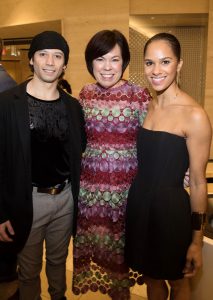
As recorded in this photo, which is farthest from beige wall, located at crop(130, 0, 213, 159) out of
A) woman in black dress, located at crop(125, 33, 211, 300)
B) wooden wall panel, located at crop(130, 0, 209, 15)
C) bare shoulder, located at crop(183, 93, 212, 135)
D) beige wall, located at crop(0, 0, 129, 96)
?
bare shoulder, located at crop(183, 93, 212, 135)

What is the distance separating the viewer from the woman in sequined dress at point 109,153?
5.56 ft

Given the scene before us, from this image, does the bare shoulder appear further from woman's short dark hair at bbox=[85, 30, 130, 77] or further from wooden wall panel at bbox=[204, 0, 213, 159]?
wooden wall panel at bbox=[204, 0, 213, 159]

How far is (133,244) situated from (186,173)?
47 centimetres

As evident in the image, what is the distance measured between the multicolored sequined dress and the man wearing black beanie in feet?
0.26

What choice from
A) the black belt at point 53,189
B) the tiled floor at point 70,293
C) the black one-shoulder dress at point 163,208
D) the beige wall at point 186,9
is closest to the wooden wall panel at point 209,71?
the beige wall at point 186,9

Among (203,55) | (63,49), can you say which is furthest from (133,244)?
(203,55)

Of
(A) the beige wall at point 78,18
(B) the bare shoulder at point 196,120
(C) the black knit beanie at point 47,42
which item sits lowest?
(B) the bare shoulder at point 196,120

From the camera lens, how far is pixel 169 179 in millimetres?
1443

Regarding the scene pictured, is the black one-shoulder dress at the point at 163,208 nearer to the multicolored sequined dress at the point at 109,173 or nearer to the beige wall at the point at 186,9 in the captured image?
the multicolored sequined dress at the point at 109,173

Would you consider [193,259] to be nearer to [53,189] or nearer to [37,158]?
[53,189]

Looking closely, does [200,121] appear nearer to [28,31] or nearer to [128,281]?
[128,281]

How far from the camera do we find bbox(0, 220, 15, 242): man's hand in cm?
165

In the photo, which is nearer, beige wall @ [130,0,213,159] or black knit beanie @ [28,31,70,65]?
black knit beanie @ [28,31,70,65]

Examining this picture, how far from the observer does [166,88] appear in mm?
1484
